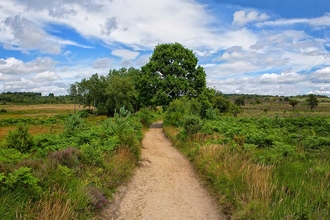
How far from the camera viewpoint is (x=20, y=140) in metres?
11.1

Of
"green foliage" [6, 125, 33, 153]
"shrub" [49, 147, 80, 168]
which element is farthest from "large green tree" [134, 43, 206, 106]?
"shrub" [49, 147, 80, 168]

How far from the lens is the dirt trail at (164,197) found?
20.2ft

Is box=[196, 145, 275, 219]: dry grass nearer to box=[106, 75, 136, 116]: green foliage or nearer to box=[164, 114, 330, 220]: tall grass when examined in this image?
box=[164, 114, 330, 220]: tall grass

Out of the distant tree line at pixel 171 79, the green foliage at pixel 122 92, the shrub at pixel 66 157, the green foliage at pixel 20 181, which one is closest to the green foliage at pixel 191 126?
the shrub at pixel 66 157

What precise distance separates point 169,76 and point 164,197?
2425cm

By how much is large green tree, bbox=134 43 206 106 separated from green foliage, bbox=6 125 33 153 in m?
20.1

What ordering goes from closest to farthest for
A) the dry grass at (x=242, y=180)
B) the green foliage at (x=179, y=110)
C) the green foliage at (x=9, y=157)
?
the dry grass at (x=242, y=180)
the green foliage at (x=9, y=157)
the green foliage at (x=179, y=110)

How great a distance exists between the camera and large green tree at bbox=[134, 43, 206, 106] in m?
30.9

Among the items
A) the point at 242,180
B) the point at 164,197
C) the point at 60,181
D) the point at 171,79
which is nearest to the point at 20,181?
the point at 60,181

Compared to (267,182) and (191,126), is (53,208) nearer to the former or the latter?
(267,182)

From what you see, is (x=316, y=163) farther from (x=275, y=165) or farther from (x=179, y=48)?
(x=179, y=48)

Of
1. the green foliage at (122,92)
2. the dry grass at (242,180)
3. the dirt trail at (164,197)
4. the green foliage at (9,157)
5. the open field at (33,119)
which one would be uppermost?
the green foliage at (122,92)

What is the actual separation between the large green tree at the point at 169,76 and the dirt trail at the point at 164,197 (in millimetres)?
20228

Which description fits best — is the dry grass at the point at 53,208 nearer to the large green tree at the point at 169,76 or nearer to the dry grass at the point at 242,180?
the dry grass at the point at 242,180
